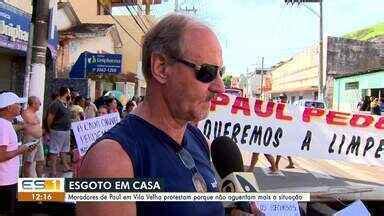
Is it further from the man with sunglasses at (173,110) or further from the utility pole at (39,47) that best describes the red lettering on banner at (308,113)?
the man with sunglasses at (173,110)

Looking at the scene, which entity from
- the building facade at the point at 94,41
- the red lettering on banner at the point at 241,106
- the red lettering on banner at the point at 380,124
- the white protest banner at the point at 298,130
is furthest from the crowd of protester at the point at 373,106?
the red lettering on banner at the point at 241,106

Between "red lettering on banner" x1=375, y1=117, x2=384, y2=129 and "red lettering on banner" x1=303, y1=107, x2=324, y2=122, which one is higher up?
"red lettering on banner" x1=303, y1=107, x2=324, y2=122

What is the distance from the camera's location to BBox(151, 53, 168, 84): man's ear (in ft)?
6.16

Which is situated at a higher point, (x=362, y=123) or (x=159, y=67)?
(x=159, y=67)

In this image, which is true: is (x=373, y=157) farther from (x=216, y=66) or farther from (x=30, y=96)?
(x=216, y=66)

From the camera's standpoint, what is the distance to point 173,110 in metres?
1.91

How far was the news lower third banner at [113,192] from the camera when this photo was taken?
4.95 ft

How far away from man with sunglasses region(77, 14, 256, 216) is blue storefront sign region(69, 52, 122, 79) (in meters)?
20.9

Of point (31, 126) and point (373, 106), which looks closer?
point (31, 126)

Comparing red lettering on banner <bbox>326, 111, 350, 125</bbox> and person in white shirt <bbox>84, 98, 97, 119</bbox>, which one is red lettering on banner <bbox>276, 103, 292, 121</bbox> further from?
person in white shirt <bbox>84, 98, 97, 119</bbox>

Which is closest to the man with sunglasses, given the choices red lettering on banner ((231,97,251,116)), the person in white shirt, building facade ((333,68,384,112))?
red lettering on banner ((231,97,251,116))

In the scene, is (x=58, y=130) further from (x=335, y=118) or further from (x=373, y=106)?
(x=373, y=106)

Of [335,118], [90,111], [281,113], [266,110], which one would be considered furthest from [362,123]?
[90,111]

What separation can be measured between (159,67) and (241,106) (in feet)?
31.9
